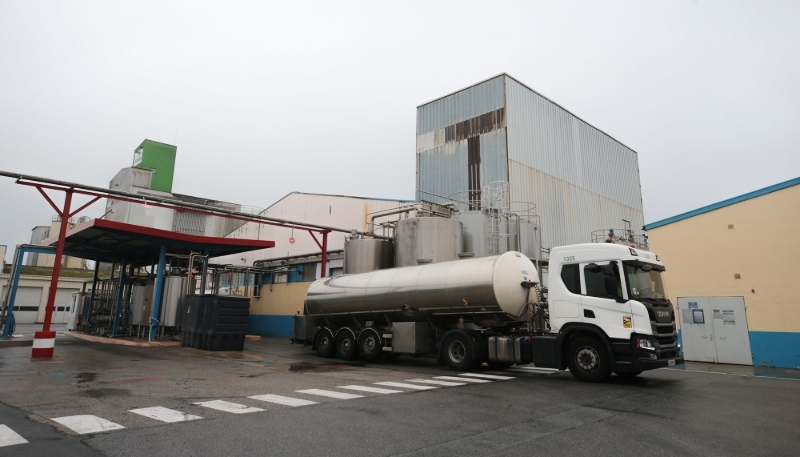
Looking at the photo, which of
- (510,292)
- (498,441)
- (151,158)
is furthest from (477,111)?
(151,158)

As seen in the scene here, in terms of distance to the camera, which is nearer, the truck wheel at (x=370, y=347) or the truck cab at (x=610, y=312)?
the truck cab at (x=610, y=312)

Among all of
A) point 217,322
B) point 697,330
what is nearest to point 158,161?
point 217,322

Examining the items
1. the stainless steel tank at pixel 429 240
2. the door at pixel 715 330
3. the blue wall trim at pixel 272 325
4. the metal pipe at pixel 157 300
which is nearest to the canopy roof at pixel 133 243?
the metal pipe at pixel 157 300

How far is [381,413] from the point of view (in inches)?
284

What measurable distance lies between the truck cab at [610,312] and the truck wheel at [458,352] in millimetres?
2511

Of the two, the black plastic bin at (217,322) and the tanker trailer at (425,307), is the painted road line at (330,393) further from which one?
the black plastic bin at (217,322)

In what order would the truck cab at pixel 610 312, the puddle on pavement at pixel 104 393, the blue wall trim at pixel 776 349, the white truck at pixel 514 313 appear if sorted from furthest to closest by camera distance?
1. the blue wall trim at pixel 776 349
2. the white truck at pixel 514 313
3. the truck cab at pixel 610 312
4. the puddle on pavement at pixel 104 393

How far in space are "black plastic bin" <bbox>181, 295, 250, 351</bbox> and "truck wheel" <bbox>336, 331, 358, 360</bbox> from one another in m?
4.75

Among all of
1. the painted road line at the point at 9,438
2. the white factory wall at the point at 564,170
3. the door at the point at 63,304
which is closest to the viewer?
the painted road line at the point at 9,438

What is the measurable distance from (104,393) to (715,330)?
63.1ft

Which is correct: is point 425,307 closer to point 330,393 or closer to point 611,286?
point 611,286

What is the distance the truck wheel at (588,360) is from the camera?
35.5 ft

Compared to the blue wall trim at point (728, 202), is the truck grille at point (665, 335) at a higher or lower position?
lower

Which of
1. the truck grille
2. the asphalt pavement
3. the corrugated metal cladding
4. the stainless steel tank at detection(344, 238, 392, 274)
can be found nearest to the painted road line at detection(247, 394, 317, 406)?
the asphalt pavement
